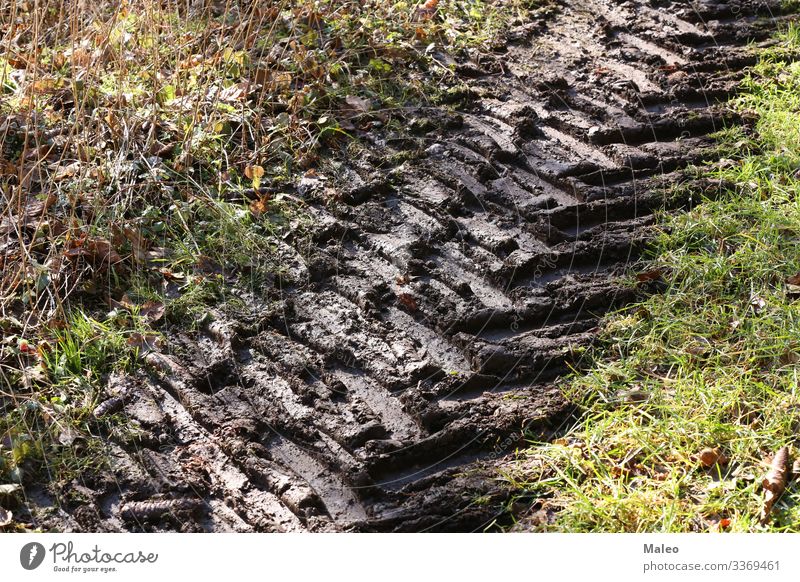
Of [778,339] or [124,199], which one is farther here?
[124,199]

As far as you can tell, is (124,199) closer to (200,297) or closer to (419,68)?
(200,297)

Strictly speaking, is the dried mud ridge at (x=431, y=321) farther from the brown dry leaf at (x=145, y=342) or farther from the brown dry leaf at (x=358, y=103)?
the brown dry leaf at (x=358, y=103)

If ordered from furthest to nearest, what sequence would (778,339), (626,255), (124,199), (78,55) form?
(78,55) → (124,199) → (626,255) → (778,339)

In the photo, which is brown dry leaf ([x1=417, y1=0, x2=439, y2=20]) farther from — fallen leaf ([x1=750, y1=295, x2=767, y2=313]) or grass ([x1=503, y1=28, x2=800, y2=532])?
fallen leaf ([x1=750, y1=295, x2=767, y2=313])

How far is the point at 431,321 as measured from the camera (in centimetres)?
320

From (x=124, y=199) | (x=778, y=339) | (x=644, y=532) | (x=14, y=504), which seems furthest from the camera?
(x=124, y=199)

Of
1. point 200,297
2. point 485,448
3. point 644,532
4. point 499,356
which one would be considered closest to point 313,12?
point 200,297

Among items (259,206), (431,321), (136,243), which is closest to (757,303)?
(431,321)

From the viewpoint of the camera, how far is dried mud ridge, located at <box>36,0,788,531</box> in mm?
2654

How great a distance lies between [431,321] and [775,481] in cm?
127

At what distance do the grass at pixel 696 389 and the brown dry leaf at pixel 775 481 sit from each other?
0.06ft

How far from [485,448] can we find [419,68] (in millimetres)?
2492

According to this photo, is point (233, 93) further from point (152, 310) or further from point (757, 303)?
point (757, 303)

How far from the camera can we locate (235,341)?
318 centimetres
